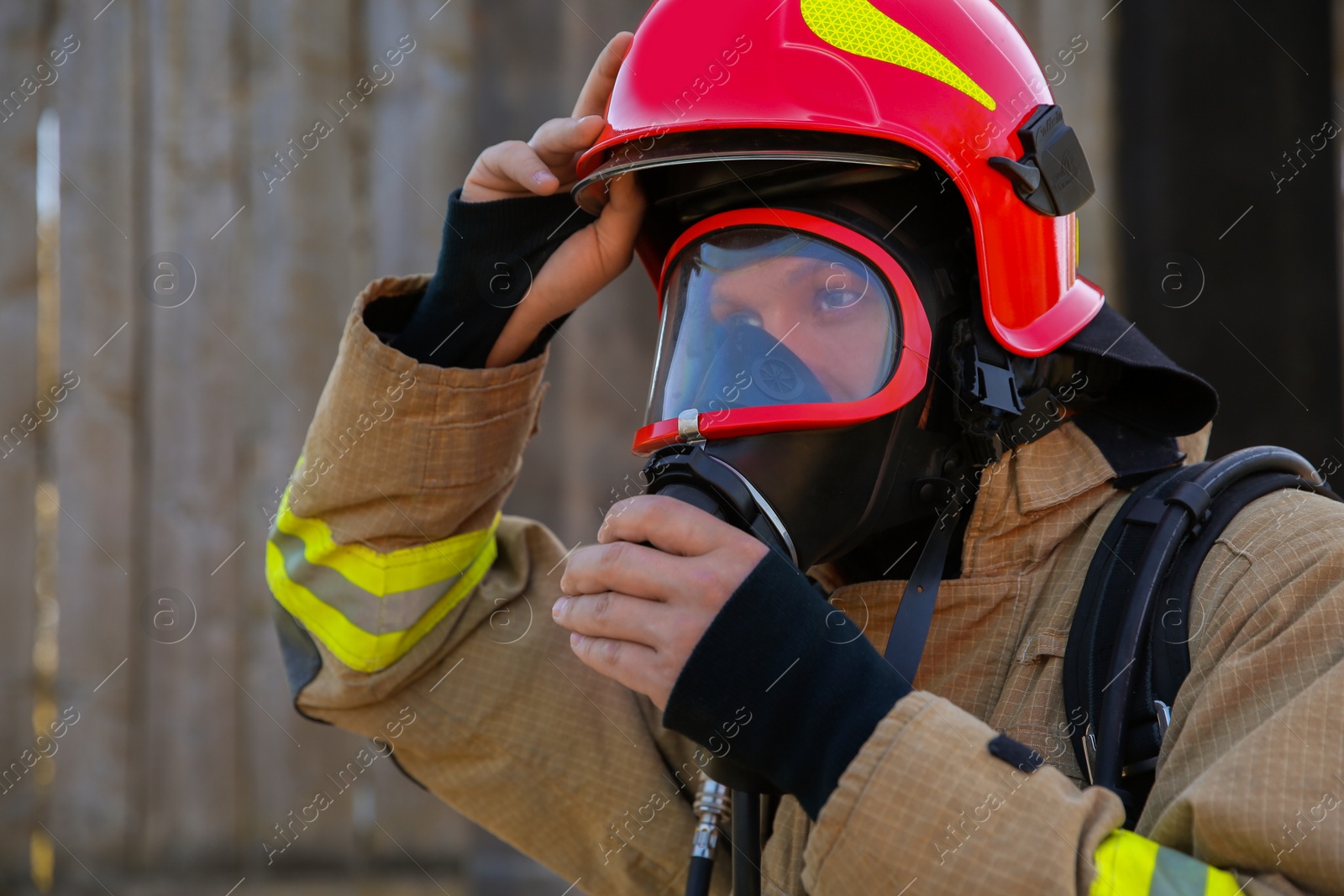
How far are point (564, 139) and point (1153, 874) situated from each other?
50.0 inches

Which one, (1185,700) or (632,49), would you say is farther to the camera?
(632,49)

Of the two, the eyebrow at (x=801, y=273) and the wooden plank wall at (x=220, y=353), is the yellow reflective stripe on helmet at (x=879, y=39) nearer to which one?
the eyebrow at (x=801, y=273)

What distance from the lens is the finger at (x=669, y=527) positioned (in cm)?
123

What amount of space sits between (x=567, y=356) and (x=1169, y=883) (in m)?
2.43

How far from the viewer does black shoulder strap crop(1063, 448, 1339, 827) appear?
1.25m

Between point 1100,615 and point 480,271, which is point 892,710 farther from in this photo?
point 480,271

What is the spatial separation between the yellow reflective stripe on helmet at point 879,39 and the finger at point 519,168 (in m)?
0.45

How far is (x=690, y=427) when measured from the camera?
144cm

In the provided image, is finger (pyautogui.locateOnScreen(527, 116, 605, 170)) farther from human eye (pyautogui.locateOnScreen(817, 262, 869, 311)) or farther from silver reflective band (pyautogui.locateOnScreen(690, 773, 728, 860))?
silver reflective band (pyautogui.locateOnScreen(690, 773, 728, 860))

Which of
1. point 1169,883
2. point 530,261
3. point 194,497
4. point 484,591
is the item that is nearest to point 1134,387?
point 1169,883

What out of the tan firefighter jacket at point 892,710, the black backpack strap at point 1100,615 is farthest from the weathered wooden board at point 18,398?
the black backpack strap at point 1100,615

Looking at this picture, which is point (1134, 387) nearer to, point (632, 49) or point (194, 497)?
point (632, 49)

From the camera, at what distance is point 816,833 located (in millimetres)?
1110

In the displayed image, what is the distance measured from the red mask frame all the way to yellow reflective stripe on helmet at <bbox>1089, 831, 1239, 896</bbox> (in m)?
0.59
